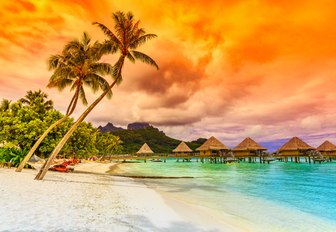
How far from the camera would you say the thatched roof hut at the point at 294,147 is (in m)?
56.2

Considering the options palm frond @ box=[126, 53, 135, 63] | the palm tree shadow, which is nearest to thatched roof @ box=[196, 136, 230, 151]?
palm frond @ box=[126, 53, 135, 63]

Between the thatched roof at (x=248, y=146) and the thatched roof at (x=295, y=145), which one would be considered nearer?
the thatched roof at (x=295, y=145)

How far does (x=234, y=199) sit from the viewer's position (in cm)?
1397

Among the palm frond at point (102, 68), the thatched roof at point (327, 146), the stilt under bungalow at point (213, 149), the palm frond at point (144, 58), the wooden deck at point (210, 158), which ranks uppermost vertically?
the palm frond at point (144, 58)

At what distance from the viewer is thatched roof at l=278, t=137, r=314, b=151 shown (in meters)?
56.1

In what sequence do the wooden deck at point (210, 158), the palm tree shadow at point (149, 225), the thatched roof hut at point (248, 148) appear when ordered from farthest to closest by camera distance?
the wooden deck at point (210, 158), the thatched roof hut at point (248, 148), the palm tree shadow at point (149, 225)

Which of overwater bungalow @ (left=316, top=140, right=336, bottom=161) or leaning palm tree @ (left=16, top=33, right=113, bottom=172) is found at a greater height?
leaning palm tree @ (left=16, top=33, right=113, bottom=172)

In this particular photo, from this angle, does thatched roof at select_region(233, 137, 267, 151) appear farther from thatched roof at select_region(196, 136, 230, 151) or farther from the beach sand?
the beach sand

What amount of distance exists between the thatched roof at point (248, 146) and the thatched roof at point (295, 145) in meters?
5.28

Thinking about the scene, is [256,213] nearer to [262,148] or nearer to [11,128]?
[11,128]

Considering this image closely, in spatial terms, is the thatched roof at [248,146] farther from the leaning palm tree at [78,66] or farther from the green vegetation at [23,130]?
the leaning palm tree at [78,66]

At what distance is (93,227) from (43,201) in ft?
11.6

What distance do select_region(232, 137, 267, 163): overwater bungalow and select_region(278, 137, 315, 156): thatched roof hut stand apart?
4.79 metres

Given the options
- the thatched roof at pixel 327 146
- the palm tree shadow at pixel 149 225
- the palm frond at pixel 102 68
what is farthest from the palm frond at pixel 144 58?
the thatched roof at pixel 327 146
